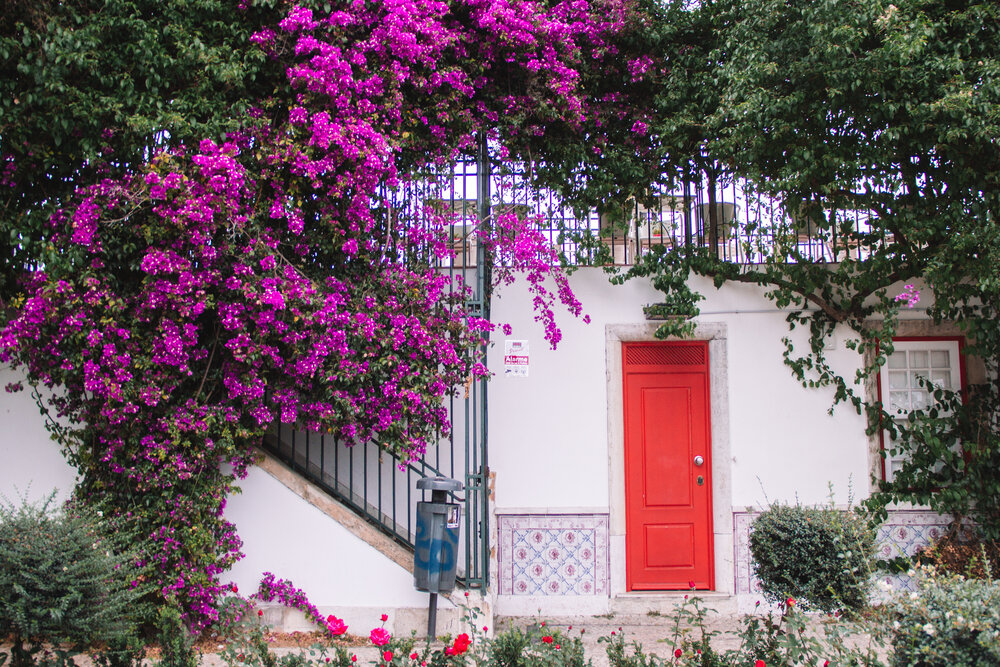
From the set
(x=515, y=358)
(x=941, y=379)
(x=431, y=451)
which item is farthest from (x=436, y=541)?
(x=941, y=379)

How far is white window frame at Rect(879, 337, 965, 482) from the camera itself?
6.86 m

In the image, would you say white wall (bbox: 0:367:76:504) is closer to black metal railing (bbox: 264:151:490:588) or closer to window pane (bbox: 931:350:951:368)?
black metal railing (bbox: 264:151:490:588)

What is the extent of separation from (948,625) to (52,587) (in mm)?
4364

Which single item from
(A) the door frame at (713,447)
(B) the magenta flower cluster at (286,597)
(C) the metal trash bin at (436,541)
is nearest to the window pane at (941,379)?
(A) the door frame at (713,447)

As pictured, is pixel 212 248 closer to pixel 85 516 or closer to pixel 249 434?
pixel 249 434

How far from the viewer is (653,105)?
7031mm

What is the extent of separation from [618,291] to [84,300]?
4.36m

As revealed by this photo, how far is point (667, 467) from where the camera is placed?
6871mm

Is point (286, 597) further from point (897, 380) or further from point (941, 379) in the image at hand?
point (941, 379)

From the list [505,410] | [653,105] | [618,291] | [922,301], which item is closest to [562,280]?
[618,291]

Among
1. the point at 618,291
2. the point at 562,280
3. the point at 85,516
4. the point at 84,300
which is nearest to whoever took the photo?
the point at 85,516

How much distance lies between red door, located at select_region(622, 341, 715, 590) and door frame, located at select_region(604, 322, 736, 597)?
9 cm

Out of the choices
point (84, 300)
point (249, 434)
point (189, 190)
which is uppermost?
point (189, 190)

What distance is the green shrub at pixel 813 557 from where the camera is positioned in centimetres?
442
